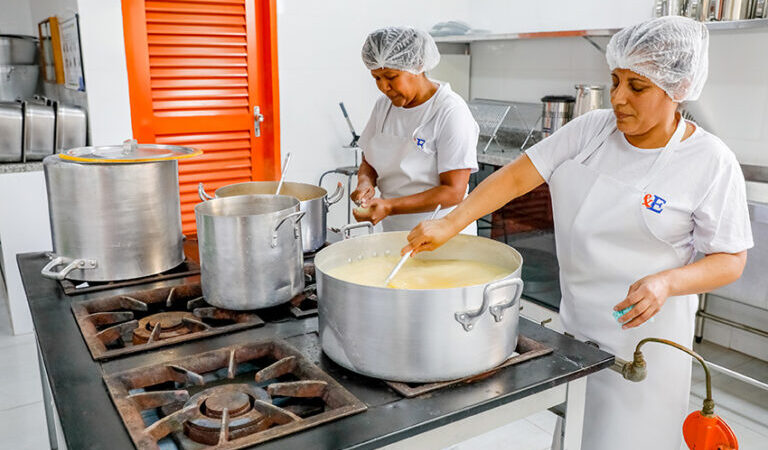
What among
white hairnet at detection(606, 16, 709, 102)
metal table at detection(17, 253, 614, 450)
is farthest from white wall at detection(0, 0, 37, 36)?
white hairnet at detection(606, 16, 709, 102)

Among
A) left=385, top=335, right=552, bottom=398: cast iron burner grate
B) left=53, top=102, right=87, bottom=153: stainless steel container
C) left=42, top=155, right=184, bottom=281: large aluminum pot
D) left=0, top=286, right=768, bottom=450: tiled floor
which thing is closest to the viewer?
left=385, top=335, right=552, bottom=398: cast iron burner grate

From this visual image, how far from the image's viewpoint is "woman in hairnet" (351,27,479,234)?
209cm

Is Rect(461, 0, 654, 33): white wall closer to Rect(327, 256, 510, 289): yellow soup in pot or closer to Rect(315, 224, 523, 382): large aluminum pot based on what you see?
Rect(327, 256, 510, 289): yellow soup in pot

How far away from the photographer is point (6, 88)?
4.66 metres

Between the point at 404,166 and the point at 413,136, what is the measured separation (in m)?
0.12

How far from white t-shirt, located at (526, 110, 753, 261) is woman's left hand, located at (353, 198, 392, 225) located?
705 millimetres

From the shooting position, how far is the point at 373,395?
3.52 feet

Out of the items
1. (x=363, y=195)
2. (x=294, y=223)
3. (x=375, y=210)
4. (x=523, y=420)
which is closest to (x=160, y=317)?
(x=294, y=223)

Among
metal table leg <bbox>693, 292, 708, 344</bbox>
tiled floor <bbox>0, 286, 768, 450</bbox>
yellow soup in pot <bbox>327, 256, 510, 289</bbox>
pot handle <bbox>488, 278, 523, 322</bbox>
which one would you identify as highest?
pot handle <bbox>488, 278, 523, 322</bbox>

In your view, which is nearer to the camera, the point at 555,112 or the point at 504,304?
the point at 504,304

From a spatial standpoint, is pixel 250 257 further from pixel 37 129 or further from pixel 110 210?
pixel 37 129

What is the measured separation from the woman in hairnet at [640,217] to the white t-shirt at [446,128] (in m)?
0.49

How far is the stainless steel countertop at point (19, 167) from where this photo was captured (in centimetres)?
328

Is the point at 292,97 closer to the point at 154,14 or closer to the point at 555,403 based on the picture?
the point at 154,14
